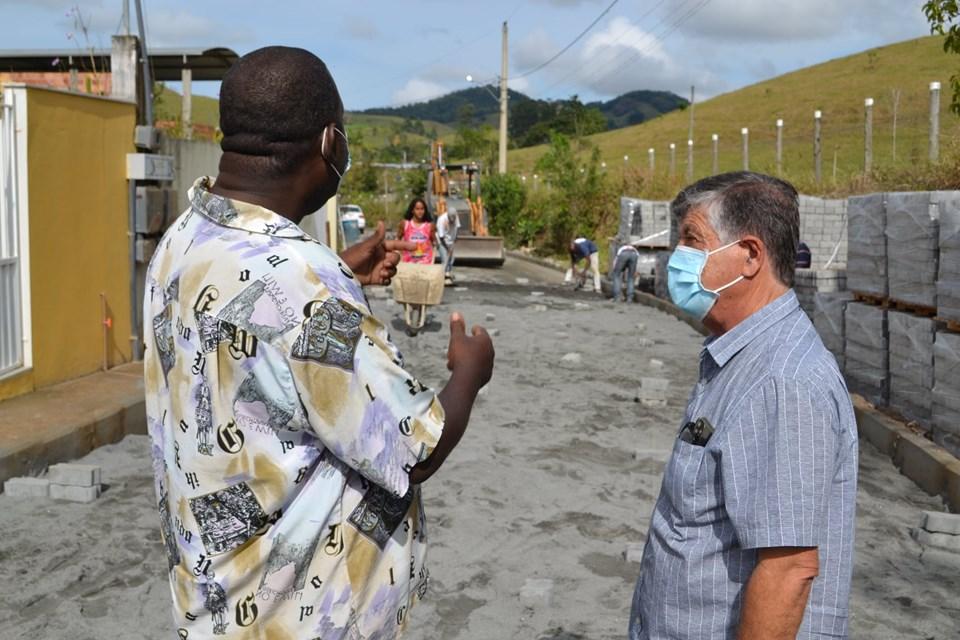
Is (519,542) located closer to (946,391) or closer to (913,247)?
(946,391)

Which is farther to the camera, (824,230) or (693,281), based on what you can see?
(824,230)

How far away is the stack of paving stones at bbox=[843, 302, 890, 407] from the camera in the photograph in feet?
26.7

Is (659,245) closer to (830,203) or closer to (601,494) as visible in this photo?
(830,203)

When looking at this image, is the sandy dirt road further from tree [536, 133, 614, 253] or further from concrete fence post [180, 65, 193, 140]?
tree [536, 133, 614, 253]

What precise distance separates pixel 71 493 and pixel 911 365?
5.85 metres

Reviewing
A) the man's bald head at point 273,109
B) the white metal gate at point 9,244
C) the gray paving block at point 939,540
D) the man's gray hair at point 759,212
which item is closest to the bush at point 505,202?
the white metal gate at point 9,244

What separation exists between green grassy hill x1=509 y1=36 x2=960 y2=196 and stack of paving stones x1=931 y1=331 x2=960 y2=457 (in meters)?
25.0

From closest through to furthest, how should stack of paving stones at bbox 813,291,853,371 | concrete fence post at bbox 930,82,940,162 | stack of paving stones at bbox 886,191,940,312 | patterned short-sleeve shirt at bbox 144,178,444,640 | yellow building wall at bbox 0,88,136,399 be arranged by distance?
1. patterned short-sleeve shirt at bbox 144,178,444,640
2. stack of paving stones at bbox 886,191,940,312
3. yellow building wall at bbox 0,88,136,399
4. stack of paving stones at bbox 813,291,853,371
5. concrete fence post at bbox 930,82,940,162

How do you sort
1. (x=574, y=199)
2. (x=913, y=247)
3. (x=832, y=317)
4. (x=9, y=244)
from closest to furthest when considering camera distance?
(x=913, y=247)
(x=9, y=244)
(x=832, y=317)
(x=574, y=199)

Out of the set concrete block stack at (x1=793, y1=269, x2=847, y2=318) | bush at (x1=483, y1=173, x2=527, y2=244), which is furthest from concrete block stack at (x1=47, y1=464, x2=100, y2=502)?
bush at (x1=483, y1=173, x2=527, y2=244)

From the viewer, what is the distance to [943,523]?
552cm

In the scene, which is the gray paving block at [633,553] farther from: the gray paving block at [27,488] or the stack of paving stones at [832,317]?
the stack of paving stones at [832,317]

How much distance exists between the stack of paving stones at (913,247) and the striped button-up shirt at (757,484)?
558 centimetres

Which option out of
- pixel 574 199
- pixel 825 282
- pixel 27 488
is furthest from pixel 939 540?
pixel 574 199
